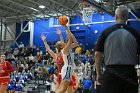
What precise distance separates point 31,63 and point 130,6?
9.38m

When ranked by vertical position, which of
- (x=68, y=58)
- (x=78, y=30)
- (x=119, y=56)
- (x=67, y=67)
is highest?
(x=78, y=30)

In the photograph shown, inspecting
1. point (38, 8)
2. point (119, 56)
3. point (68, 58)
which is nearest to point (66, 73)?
point (68, 58)

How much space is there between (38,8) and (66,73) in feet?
67.3

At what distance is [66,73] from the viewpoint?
27.6ft

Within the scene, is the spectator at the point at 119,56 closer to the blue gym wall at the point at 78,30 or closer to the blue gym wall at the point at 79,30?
the blue gym wall at the point at 78,30

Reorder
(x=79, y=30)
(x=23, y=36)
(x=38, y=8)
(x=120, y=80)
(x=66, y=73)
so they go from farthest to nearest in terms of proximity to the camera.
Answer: (x=23, y=36) → (x=79, y=30) → (x=38, y=8) → (x=66, y=73) → (x=120, y=80)

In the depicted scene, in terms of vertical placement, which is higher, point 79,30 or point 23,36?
point 79,30

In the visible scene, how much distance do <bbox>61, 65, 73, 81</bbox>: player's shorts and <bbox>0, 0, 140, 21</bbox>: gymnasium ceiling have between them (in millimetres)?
13599

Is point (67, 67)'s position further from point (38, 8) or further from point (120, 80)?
point (38, 8)

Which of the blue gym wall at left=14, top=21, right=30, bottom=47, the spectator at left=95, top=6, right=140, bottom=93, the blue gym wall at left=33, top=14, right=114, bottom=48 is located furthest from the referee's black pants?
the blue gym wall at left=14, top=21, right=30, bottom=47

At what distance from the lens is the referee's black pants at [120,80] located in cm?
425

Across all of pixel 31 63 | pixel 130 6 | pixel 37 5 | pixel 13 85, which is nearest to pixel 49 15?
pixel 37 5

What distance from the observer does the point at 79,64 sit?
21.5 m

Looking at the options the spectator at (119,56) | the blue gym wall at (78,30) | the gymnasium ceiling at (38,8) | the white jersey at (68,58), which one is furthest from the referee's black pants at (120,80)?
the blue gym wall at (78,30)
